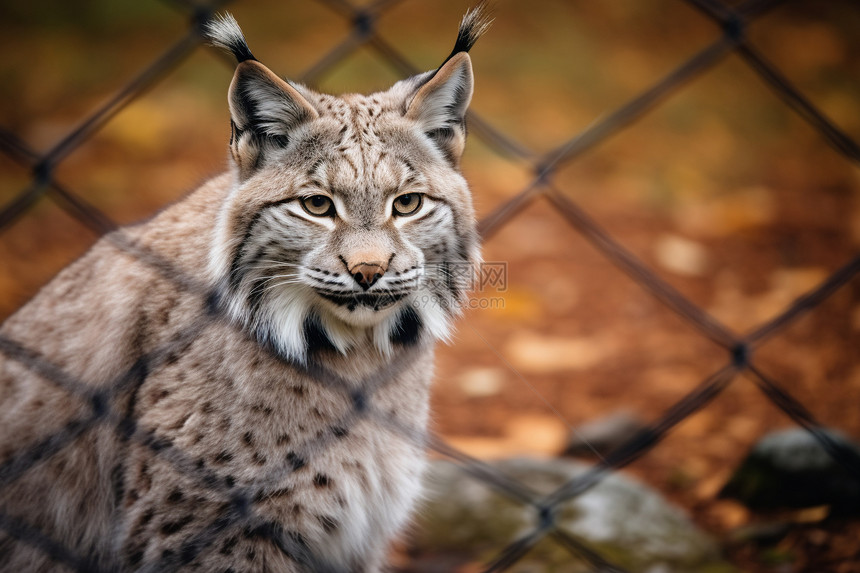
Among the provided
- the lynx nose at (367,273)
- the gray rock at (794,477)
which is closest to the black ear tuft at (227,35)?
the lynx nose at (367,273)

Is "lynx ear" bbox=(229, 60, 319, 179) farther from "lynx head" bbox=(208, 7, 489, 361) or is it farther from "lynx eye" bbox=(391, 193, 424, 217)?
"lynx eye" bbox=(391, 193, 424, 217)

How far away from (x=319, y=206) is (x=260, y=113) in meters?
0.31

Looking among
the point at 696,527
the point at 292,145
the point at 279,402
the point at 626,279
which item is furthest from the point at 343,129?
the point at 626,279

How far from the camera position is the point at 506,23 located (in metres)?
8.13

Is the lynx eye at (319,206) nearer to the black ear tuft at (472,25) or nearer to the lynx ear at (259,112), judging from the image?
the lynx ear at (259,112)

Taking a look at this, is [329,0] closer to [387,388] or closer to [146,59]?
[387,388]

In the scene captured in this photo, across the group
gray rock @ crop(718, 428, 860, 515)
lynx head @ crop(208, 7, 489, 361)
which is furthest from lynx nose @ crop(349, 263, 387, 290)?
gray rock @ crop(718, 428, 860, 515)

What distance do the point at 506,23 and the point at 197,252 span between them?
20.7 ft

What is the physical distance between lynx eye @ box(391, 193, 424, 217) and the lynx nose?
22 cm

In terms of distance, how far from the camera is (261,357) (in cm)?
249

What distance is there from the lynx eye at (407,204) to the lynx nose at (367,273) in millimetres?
→ 223

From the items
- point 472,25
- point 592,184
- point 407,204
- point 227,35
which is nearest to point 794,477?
point 407,204

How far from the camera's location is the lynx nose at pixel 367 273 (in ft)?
7.18

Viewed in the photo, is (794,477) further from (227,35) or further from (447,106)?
(227,35)
